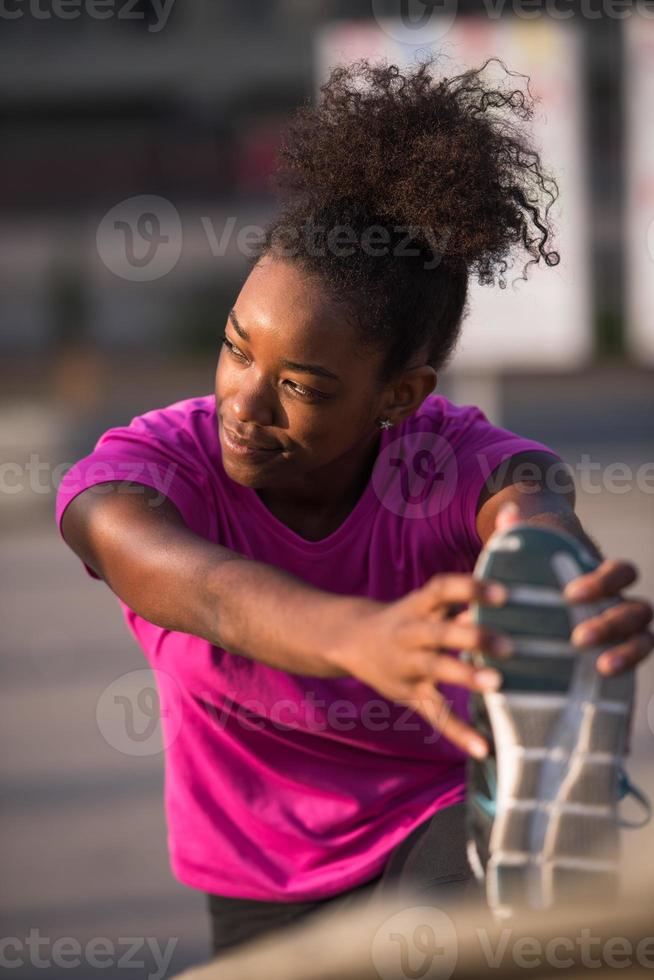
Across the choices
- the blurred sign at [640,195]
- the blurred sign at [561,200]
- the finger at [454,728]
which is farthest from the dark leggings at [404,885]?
the blurred sign at [640,195]

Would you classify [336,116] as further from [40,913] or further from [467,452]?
[40,913]

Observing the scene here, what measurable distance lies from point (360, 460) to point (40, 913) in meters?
2.18

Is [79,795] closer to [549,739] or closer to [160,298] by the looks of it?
[549,739]

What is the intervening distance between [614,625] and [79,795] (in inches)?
149

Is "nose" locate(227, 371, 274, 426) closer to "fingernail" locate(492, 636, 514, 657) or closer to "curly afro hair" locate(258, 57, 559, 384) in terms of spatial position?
"curly afro hair" locate(258, 57, 559, 384)

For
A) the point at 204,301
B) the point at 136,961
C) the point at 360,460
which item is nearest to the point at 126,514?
the point at 360,460

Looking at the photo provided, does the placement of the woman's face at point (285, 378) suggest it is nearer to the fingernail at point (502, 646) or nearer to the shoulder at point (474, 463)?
the shoulder at point (474, 463)

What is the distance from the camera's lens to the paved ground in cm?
404

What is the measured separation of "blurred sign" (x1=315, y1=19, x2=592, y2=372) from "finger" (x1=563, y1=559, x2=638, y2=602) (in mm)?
5492

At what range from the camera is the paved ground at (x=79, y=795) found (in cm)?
404

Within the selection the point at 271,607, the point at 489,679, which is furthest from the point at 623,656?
the point at 271,607

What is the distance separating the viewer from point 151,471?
2.29 m

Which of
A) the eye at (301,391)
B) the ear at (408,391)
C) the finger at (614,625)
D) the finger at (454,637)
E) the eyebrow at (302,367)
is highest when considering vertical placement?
the eyebrow at (302,367)

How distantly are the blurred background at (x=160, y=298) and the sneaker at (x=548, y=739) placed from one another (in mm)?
105
